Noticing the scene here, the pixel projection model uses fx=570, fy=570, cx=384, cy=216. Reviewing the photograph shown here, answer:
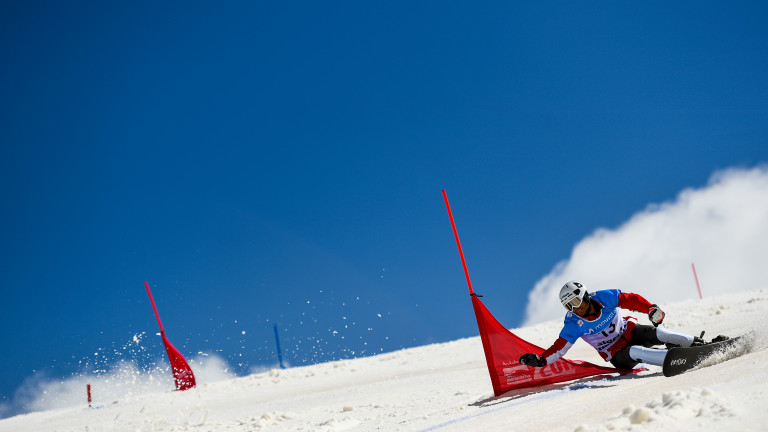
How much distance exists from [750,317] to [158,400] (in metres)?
14.4

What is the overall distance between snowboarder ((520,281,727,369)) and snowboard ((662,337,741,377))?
21.5 inches

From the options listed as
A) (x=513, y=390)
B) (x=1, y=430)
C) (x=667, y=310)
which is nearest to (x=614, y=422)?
(x=513, y=390)

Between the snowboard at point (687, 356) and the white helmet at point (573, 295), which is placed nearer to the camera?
the snowboard at point (687, 356)

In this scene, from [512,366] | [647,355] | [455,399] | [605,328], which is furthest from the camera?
[455,399]

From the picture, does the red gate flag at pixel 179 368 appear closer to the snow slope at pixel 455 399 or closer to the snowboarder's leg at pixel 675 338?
the snow slope at pixel 455 399

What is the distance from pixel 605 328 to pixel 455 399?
2.72 m

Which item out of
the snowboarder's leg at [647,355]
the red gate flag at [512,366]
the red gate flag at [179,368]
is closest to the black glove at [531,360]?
the red gate flag at [512,366]

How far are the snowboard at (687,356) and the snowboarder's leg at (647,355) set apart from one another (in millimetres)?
168

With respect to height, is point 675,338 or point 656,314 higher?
point 656,314

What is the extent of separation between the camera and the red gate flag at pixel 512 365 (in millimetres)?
6457

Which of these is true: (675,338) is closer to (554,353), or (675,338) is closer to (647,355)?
(647,355)

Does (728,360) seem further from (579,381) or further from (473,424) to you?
(473,424)

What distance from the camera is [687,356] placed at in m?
5.21

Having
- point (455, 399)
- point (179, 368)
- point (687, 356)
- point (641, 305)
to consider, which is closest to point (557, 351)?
point (641, 305)
